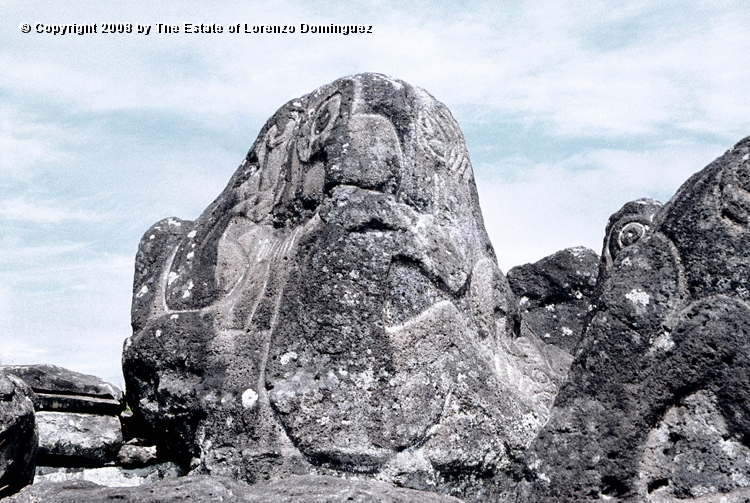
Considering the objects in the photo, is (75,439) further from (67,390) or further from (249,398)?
(249,398)

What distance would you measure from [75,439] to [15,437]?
77.3 inches

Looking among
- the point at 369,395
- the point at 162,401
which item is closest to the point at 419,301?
the point at 369,395

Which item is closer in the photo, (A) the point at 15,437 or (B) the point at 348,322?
(A) the point at 15,437

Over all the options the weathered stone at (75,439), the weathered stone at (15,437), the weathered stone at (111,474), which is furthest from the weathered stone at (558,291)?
the weathered stone at (15,437)

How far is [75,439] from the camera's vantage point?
857 centimetres

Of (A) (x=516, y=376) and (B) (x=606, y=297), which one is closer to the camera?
(B) (x=606, y=297)

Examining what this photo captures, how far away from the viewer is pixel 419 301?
24.4 ft

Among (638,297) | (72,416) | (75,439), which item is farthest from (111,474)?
(638,297)

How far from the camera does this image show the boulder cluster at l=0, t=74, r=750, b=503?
4.77 metres

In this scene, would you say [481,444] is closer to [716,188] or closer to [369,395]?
[369,395]

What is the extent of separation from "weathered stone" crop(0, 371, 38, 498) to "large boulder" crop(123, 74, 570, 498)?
1.14 meters

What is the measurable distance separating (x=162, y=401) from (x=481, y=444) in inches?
89.0

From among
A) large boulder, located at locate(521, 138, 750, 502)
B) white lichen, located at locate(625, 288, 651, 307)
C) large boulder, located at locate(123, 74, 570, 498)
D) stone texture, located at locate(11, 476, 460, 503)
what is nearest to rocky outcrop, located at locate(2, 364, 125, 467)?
large boulder, located at locate(123, 74, 570, 498)

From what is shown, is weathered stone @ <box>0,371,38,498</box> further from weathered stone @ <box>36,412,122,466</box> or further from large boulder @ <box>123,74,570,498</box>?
weathered stone @ <box>36,412,122,466</box>
